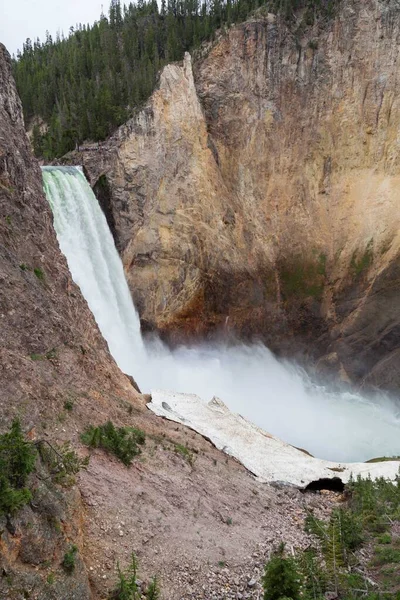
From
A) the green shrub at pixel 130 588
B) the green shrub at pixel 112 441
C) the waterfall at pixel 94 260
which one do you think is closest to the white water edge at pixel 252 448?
the green shrub at pixel 112 441

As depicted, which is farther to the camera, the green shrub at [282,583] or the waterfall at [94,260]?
the waterfall at [94,260]

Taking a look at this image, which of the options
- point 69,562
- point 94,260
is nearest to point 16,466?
point 69,562

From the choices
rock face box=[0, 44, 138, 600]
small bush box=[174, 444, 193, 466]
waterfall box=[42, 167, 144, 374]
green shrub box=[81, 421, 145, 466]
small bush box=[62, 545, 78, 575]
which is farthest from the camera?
waterfall box=[42, 167, 144, 374]

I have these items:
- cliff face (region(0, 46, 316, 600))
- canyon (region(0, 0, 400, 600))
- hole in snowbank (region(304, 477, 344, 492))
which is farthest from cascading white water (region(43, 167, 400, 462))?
cliff face (region(0, 46, 316, 600))

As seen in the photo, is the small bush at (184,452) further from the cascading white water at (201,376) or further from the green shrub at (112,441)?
the cascading white water at (201,376)

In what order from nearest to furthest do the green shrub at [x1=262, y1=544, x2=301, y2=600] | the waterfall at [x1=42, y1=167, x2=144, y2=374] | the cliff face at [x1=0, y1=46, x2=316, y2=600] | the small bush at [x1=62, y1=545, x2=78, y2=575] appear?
A: the small bush at [x1=62, y1=545, x2=78, y2=575] < the cliff face at [x1=0, y1=46, x2=316, y2=600] < the green shrub at [x1=262, y1=544, x2=301, y2=600] < the waterfall at [x1=42, y1=167, x2=144, y2=374]

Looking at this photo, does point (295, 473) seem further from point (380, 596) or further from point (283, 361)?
point (283, 361)

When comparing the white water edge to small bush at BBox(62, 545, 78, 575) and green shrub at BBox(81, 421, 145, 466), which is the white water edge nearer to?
green shrub at BBox(81, 421, 145, 466)

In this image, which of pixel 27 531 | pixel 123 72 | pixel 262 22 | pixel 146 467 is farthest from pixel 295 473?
pixel 123 72
